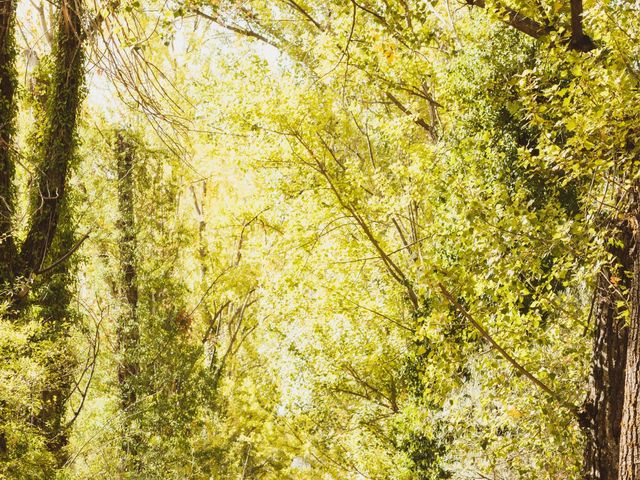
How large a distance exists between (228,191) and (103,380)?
7.33m

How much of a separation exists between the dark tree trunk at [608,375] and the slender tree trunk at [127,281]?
9.18 metres

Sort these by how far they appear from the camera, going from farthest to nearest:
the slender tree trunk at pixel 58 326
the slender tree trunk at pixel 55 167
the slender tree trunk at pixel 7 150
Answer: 1. the slender tree trunk at pixel 58 326
2. the slender tree trunk at pixel 55 167
3. the slender tree trunk at pixel 7 150

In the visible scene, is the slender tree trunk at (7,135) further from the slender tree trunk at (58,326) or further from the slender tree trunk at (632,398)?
the slender tree trunk at (632,398)

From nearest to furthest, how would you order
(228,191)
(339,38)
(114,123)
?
(339,38) → (114,123) → (228,191)

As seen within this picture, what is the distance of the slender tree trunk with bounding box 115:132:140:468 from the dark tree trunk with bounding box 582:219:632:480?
30.1 feet

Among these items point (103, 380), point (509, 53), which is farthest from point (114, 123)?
point (509, 53)

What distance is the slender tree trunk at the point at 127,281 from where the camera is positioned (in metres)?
11.9

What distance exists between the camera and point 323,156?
9547 millimetres

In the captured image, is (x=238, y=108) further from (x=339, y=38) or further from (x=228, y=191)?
(x=228, y=191)

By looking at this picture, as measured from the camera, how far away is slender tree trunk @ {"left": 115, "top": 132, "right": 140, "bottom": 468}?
39.1ft

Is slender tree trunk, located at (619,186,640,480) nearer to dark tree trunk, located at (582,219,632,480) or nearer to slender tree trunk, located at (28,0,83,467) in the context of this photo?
dark tree trunk, located at (582,219,632,480)

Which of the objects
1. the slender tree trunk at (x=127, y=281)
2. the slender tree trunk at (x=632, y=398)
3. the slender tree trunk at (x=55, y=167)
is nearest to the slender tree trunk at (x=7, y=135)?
the slender tree trunk at (x=55, y=167)

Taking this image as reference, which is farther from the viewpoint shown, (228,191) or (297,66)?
(228,191)

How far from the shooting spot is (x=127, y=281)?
12711 millimetres
